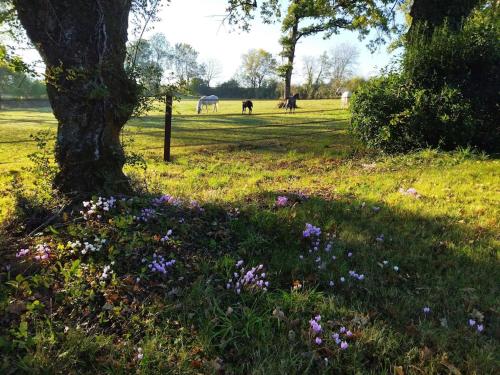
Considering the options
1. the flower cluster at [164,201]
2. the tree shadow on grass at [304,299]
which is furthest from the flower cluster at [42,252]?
the flower cluster at [164,201]

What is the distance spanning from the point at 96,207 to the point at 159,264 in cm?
115

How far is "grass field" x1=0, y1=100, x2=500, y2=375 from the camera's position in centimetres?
256

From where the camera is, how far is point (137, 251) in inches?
141

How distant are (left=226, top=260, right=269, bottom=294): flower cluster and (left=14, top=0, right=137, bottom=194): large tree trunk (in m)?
2.10

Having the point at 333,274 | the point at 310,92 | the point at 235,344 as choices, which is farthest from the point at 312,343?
the point at 310,92

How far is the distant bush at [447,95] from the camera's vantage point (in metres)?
9.59

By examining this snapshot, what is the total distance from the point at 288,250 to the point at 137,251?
162 cm

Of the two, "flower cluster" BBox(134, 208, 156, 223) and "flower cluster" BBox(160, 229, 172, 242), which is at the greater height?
"flower cluster" BBox(134, 208, 156, 223)

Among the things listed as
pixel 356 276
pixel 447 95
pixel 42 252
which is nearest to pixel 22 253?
pixel 42 252

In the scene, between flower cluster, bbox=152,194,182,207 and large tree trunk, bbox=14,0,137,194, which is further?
flower cluster, bbox=152,194,182,207

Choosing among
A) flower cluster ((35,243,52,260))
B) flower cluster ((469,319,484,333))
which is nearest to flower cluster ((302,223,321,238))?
flower cluster ((469,319,484,333))

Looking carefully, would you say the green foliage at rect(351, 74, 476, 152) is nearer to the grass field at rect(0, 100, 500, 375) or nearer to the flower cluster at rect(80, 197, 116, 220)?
the grass field at rect(0, 100, 500, 375)

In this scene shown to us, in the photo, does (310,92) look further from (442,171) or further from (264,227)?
(264,227)

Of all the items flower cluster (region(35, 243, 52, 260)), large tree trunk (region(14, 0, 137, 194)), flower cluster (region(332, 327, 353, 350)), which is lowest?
flower cluster (region(332, 327, 353, 350))
